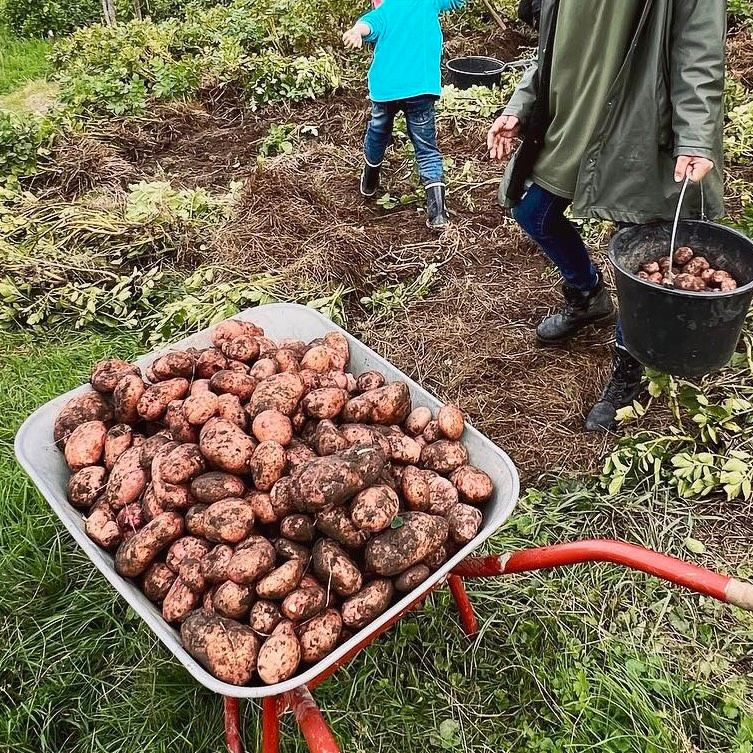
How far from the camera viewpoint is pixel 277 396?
1.92 meters

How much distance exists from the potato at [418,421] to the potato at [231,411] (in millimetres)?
480

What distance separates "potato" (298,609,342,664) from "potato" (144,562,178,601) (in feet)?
1.15

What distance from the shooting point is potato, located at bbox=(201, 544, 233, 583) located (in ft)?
5.16

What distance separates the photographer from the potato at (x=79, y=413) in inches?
77.6

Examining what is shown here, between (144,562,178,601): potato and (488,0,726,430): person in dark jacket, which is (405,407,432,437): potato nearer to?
(144,562,178,601): potato

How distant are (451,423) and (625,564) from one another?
1.93 ft

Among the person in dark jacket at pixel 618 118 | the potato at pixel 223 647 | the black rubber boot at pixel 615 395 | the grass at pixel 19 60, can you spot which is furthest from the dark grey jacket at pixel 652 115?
the grass at pixel 19 60

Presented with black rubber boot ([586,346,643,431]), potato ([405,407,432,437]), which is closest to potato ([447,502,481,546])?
potato ([405,407,432,437])

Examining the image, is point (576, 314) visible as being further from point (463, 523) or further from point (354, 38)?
point (354, 38)

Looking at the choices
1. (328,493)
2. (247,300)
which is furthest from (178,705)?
(247,300)

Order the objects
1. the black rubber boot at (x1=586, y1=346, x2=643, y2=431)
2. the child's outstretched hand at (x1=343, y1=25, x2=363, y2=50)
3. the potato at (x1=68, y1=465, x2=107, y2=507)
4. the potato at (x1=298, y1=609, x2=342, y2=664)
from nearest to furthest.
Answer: the potato at (x1=298, y1=609, x2=342, y2=664) < the potato at (x1=68, y1=465, x2=107, y2=507) < the black rubber boot at (x1=586, y1=346, x2=643, y2=431) < the child's outstretched hand at (x1=343, y1=25, x2=363, y2=50)

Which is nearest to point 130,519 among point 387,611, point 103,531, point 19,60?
point 103,531

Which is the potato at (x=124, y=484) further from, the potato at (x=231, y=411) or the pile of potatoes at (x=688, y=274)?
the pile of potatoes at (x=688, y=274)

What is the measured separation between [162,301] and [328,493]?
2819 millimetres
